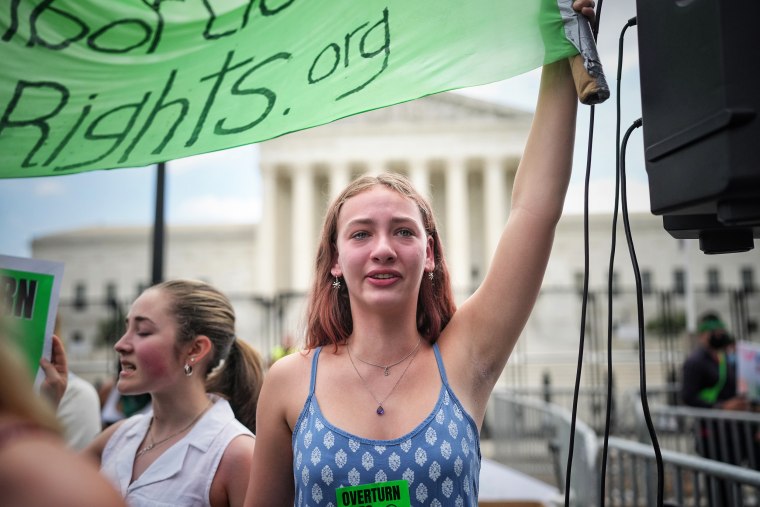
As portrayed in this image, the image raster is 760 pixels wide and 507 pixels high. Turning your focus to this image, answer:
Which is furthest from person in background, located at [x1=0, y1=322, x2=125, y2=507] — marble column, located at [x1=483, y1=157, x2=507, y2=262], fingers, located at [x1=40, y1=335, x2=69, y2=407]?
marble column, located at [x1=483, y1=157, x2=507, y2=262]

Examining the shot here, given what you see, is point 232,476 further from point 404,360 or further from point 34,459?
point 34,459

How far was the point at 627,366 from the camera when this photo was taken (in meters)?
33.5

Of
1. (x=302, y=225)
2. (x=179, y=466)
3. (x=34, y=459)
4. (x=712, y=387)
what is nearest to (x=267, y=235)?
(x=302, y=225)

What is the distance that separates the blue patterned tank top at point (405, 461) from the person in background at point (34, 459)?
895 millimetres

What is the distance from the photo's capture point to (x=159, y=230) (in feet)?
19.5

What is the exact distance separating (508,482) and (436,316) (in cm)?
278

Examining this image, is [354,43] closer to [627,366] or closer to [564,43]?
[564,43]

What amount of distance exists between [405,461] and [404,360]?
0.31 m

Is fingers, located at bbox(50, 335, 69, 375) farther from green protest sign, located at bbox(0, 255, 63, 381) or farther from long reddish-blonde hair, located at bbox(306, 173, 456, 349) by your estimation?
long reddish-blonde hair, located at bbox(306, 173, 456, 349)

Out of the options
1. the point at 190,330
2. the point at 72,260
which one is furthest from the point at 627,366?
the point at 72,260

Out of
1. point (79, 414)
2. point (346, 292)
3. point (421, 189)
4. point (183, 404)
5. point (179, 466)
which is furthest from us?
point (421, 189)

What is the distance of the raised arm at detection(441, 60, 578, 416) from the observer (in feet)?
5.82

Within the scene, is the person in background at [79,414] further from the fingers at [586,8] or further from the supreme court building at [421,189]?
the supreme court building at [421,189]

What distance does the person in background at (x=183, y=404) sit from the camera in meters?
2.43
